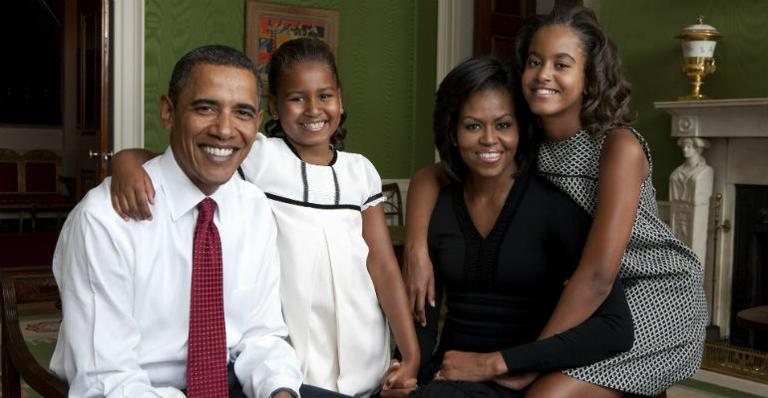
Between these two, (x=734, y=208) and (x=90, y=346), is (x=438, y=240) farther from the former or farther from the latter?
(x=734, y=208)

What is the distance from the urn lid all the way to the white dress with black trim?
3.61 metres

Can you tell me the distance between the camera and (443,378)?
1785mm

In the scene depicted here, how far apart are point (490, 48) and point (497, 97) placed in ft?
15.3

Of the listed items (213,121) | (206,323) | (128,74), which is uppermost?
(128,74)

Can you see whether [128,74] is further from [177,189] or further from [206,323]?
[206,323]

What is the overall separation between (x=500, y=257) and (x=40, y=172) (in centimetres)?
967

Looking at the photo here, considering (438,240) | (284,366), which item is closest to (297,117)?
→ (438,240)

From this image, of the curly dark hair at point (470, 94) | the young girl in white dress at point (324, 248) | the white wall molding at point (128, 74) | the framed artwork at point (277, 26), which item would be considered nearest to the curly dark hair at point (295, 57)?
the young girl in white dress at point (324, 248)

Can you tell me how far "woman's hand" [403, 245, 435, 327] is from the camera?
6.26ft

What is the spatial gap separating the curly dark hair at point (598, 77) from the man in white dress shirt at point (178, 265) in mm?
701

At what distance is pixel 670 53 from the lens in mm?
5324

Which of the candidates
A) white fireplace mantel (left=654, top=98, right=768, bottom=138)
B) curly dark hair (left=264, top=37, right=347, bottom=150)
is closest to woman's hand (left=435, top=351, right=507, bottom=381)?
curly dark hair (left=264, top=37, right=347, bottom=150)

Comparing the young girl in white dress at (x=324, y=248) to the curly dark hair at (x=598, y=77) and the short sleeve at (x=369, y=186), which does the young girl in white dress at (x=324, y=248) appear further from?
the curly dark hair at (x=598, y=77)

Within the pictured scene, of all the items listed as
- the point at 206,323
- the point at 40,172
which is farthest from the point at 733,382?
the point at 40,172
